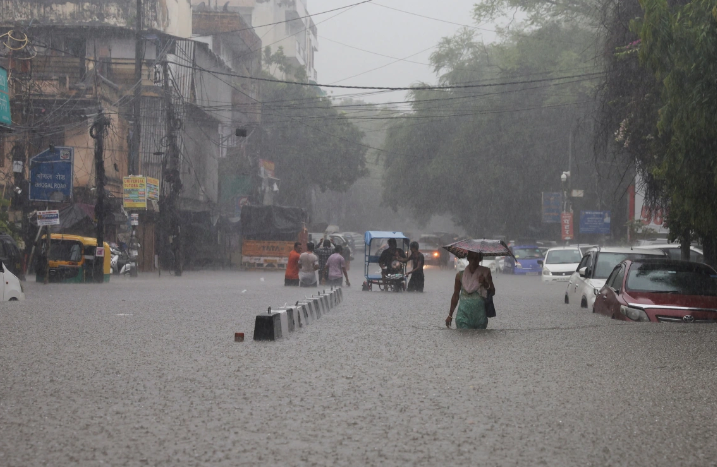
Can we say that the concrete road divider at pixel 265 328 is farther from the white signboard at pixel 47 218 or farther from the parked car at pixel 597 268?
the white signboard at pixel 47 218

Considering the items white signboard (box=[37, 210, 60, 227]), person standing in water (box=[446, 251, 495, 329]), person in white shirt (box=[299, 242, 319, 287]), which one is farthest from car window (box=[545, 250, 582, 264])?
person standing in water (box=[446, 251, 495, 329])

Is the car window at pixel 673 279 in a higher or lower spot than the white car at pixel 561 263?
higher

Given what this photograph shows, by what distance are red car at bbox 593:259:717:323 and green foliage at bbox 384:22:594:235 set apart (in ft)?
114

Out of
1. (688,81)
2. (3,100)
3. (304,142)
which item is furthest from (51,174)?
(304,142)

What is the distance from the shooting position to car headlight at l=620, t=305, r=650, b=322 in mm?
16203

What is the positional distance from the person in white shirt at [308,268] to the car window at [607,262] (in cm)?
1026

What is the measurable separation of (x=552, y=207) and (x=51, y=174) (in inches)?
1221

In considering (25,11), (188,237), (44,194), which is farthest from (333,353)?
(25,11)

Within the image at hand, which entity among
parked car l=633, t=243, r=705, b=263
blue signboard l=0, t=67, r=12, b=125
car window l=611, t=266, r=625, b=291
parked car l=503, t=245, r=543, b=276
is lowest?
parked car l=503, t=245, r=543, b=276

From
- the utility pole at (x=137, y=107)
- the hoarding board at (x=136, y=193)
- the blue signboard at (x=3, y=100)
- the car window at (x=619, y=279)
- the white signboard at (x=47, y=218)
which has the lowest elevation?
the car window at (x=619, y=279)

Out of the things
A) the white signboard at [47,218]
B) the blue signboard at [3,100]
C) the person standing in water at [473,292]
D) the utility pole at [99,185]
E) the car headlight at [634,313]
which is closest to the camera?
the person standing in water at [473,292]

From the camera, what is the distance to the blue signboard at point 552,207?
55.4 metres

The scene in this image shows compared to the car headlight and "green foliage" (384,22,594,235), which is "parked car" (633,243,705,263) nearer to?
the car headlight

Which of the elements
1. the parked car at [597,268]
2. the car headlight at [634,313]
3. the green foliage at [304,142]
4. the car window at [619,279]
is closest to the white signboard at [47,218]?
the parked car at [597,268]
